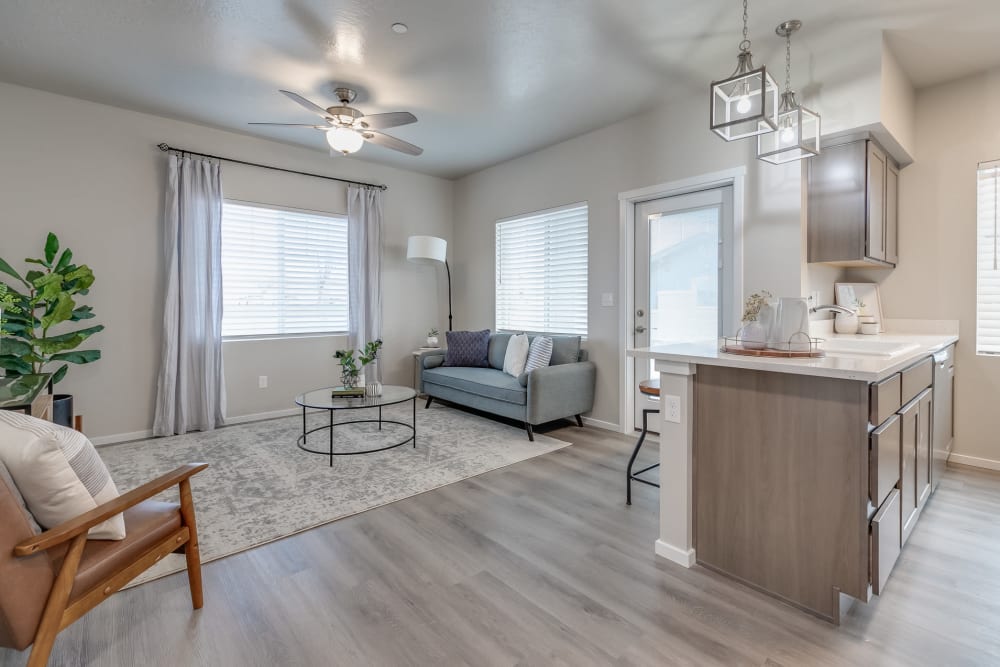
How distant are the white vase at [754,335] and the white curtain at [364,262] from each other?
13.8 feet

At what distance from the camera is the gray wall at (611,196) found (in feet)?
10.8

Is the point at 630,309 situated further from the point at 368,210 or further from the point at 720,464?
the point at 368,210

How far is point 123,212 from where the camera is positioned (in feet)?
13.3

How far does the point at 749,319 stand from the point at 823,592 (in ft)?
3.68

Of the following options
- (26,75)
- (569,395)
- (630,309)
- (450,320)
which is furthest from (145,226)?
(630,309)

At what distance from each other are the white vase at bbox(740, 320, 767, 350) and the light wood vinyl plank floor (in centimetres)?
102

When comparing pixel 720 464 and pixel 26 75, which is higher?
pixel 26 75

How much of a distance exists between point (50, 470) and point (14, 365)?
9.49 ft

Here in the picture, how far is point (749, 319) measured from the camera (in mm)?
2174

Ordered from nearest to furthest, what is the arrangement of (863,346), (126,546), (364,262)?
(126,546) < (863,346) < (364,262)

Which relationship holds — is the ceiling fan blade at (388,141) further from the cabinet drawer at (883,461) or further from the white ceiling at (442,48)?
the cabinet drawer at (883,461)

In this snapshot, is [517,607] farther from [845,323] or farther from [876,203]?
[876,203]

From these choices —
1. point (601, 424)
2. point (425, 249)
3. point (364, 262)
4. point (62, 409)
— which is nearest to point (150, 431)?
point (62, 409)

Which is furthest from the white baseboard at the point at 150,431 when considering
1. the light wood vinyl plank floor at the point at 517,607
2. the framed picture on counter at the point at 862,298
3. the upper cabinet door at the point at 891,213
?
the upper cabinet door at the point at 891,213
